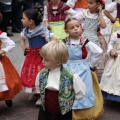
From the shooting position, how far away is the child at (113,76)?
4.83 meters

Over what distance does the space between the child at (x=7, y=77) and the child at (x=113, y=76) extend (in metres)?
1.11

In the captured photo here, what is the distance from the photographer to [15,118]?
468cm

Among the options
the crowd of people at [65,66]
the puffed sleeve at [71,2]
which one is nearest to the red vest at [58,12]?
the crowd of people at [65,66]

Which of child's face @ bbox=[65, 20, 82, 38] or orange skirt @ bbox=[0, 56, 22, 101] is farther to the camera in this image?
orange skirt @ bbox=[0, 56, 22, 101]

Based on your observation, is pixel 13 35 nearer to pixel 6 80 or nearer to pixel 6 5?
pixel 6 5

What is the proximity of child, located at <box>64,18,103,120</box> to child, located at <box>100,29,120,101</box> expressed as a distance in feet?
1.48

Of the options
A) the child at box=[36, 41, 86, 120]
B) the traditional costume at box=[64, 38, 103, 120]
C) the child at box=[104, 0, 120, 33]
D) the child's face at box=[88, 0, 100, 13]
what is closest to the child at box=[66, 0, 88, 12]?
the child at box=[104, 0, 120, 33]

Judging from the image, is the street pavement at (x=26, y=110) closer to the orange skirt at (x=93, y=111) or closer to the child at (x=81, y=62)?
the orange skirt at (x=93, y=111)

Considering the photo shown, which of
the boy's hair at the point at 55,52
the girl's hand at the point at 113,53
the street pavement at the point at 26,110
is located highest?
the boy's hair at the point at 55,52

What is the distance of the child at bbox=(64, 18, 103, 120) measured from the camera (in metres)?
4.33

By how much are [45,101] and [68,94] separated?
0.23 m

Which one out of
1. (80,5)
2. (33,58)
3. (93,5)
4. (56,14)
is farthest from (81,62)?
(80,5)

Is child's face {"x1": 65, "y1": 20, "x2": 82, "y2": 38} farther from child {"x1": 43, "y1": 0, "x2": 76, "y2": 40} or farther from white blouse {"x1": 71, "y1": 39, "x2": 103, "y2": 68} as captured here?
child {"x1": 43, "y1": 0, "x2": 76, "y2": 40}

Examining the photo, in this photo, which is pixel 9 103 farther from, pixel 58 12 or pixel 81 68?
pixel 58 12
